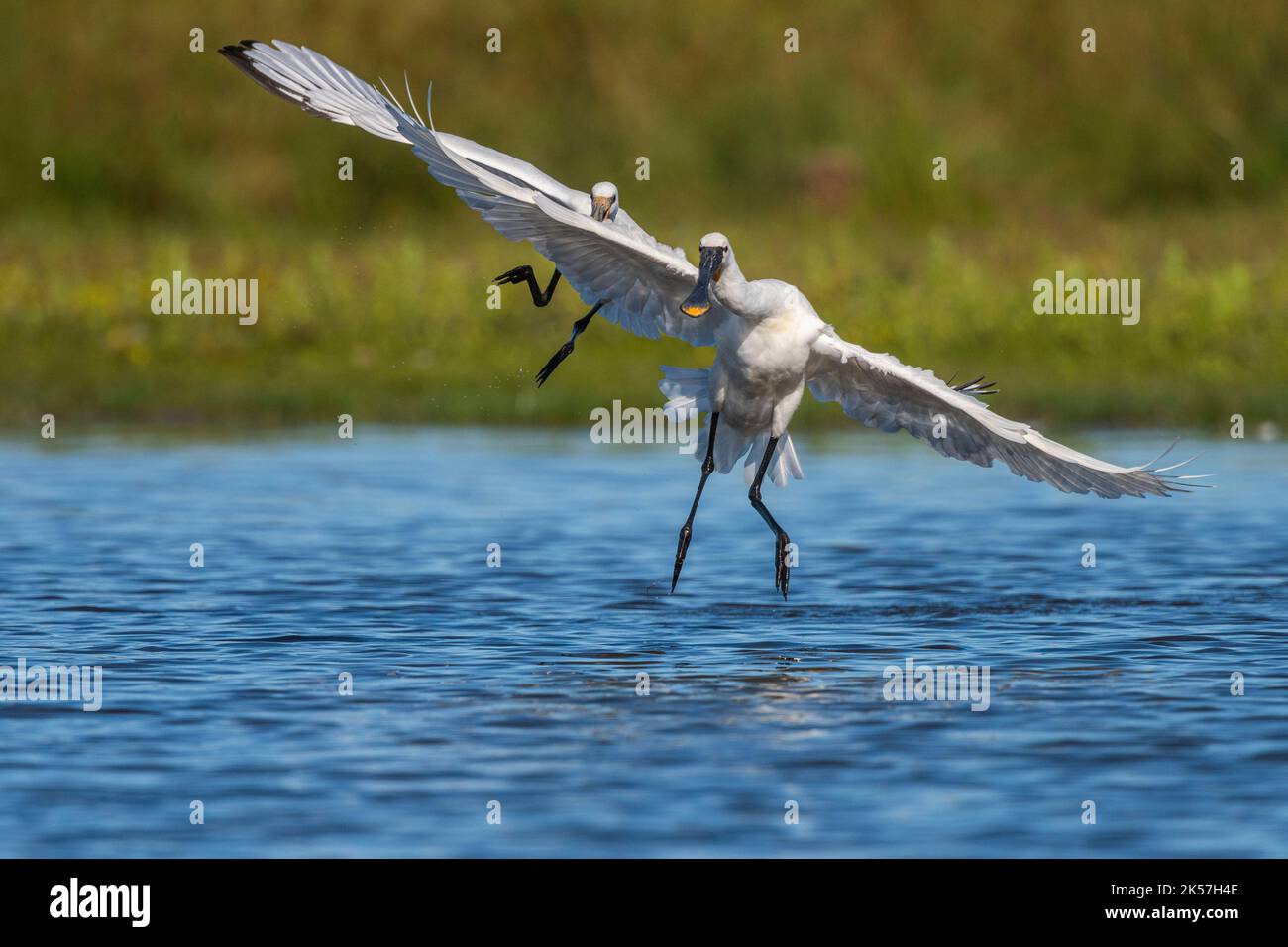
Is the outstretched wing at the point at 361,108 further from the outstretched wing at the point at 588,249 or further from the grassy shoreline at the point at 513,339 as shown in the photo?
the grassy shoreline at the point at 513,339

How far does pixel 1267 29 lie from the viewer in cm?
2841

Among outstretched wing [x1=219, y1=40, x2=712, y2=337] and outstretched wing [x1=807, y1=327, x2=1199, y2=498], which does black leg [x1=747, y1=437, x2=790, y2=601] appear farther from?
outstretched wing [x1=219, y1=40, x2=712, y2=337]

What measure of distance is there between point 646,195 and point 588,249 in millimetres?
15729

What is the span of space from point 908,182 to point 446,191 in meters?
5.11

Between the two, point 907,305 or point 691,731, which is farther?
point 907,305

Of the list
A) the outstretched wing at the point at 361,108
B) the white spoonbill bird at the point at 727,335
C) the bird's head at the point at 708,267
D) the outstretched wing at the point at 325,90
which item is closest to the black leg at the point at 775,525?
the white spoonbill bird at the point at 727,335

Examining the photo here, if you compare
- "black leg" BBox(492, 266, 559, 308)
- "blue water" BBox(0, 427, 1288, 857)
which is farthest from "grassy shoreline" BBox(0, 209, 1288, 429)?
"black leg" BBox(492, 266, 559, 308)

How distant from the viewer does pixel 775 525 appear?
1205 cm

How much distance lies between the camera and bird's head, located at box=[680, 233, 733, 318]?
10.6 m

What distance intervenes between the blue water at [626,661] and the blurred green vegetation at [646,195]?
2.40 metres

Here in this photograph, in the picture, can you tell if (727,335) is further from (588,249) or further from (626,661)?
(626,661)
